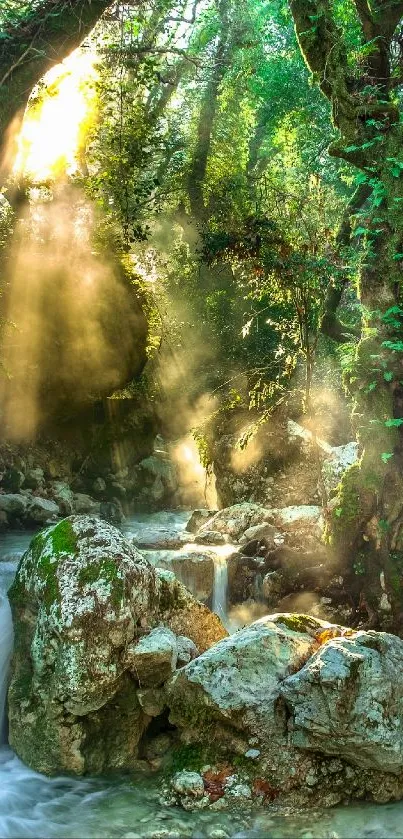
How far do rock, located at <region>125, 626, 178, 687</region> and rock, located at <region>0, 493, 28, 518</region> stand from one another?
7.93m

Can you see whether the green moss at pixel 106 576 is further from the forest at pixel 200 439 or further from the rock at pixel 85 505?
the rock at pixel 85 505

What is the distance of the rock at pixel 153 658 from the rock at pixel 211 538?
20.2 feet

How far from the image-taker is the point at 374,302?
794cm

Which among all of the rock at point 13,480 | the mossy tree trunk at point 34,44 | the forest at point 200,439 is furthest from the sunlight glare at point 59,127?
the rock at point 13,480

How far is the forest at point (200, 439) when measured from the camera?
15.6 ft

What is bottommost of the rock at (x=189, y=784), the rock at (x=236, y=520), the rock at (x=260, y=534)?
the rock at (x=189, y=784)

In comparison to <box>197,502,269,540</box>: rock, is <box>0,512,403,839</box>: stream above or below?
below

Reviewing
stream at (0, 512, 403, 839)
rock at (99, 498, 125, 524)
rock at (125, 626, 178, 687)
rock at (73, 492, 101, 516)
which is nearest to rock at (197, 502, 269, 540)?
rock at (99, 498, 125, 524)

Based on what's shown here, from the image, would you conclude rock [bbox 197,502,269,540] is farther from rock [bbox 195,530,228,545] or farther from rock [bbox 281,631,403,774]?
rock [bbox 281,631,403,774]

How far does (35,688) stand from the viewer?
5367 millimetres

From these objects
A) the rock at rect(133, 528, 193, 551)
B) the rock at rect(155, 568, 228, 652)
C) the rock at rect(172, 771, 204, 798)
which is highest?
the rock at rect(133, 528, 193, 551)

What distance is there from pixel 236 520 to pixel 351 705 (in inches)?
300

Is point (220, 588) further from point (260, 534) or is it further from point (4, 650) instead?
point (4, 650)

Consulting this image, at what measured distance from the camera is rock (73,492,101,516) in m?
15.0
